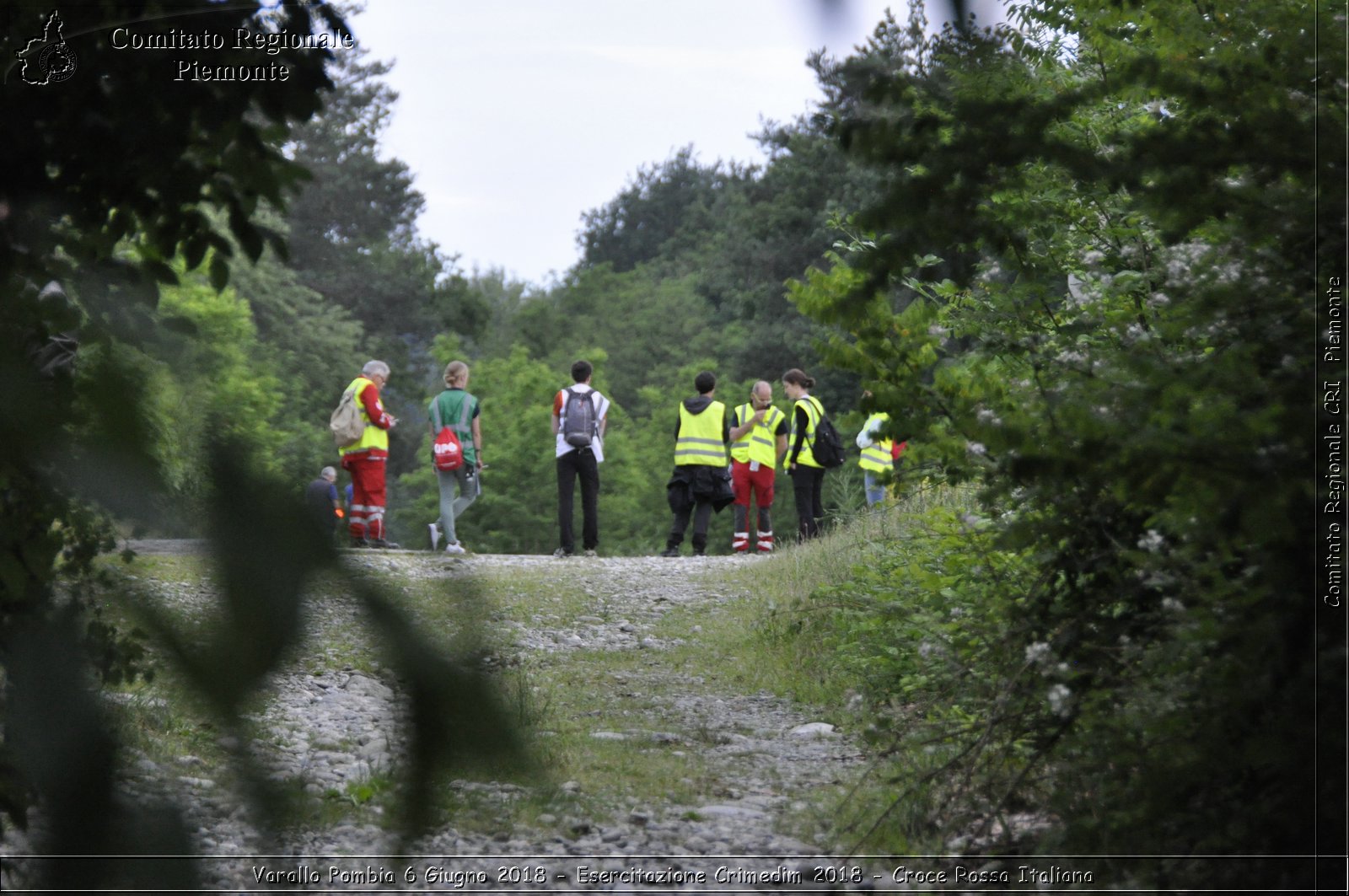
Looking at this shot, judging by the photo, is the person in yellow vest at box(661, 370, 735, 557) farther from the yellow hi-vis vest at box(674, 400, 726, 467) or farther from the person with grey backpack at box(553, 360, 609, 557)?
the person with grey backpack at box(553, 360, 609, 557)

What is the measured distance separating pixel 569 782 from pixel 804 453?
41.4 feet

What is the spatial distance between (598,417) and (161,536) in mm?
12126

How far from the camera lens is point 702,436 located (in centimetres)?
1335

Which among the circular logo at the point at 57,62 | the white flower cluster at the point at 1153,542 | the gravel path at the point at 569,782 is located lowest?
the gravel path at the point at 569,782

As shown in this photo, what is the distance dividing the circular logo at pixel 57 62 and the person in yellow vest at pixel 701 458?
1169 cm

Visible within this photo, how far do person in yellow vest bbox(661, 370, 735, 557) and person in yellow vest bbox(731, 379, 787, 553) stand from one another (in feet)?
1.67

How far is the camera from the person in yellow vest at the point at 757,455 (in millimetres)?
14172

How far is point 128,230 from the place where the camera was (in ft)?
4.69

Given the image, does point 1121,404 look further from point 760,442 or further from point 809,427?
point 760,442

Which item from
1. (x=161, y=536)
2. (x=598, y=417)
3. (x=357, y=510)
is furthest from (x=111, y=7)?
(x=598, y=417)

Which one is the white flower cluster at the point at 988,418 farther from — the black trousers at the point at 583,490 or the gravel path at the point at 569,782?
the black trousers at the point at 583,490

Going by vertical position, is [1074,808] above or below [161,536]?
below

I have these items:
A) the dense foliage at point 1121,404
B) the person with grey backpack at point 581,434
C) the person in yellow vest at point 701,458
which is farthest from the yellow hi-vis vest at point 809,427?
the dense foliage at point 1121,404

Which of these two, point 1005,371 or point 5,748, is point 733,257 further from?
point 5,748
